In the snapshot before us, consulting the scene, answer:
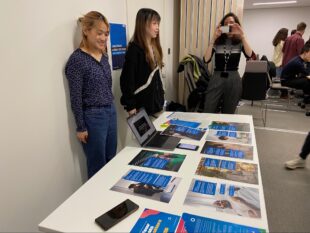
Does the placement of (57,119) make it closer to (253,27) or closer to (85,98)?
(85,98)

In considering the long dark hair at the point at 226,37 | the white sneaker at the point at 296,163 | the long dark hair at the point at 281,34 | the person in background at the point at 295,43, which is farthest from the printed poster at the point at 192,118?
the long dark hair at the point at 281,34

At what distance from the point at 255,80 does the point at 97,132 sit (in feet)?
9.77

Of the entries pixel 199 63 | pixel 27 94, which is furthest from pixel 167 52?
pixel 27 94

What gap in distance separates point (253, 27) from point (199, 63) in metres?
5.94

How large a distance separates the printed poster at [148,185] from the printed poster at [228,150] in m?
0.35

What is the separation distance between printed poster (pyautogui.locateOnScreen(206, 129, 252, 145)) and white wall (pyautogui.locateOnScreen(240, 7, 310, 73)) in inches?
259

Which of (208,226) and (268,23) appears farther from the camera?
(268,23)

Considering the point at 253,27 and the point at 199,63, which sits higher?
the point at 253,27

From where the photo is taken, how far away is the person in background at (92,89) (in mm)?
1494

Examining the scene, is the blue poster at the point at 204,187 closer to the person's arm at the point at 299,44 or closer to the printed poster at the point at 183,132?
the printed poster at the point at 183,132

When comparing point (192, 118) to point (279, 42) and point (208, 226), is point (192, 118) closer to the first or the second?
point (208, 226)

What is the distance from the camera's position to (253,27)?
327 inches

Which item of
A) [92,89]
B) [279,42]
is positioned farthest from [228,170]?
[279,42]

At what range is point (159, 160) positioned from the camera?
1308 millimetres
